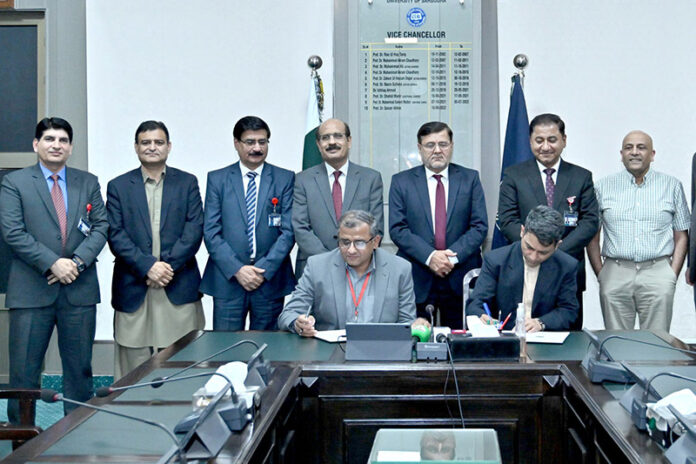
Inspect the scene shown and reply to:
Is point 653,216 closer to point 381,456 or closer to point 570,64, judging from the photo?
point 570,64

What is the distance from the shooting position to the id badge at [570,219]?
417 centimetres

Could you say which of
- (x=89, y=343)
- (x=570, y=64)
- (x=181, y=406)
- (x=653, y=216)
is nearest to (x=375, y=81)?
(x=570, y=64)

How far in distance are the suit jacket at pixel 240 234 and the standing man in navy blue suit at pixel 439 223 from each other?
2.09 feet

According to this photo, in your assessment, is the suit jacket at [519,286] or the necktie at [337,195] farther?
the necktie at [337,195]

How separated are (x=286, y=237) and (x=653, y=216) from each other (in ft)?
6.98

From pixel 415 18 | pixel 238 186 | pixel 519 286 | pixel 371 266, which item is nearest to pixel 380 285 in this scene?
pixel 371 266

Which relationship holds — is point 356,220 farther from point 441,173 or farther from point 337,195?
point 441,173

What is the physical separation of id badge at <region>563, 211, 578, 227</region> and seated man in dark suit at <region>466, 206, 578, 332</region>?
562mm

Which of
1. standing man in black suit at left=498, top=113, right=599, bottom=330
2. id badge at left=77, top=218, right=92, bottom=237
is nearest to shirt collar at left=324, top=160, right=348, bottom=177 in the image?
standing man in black suit at left=498, top=113, right=599, bottom=330

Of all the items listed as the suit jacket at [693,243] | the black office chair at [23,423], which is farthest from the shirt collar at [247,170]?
the suit jacket at [693,243]

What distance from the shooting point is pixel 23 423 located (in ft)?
8.11

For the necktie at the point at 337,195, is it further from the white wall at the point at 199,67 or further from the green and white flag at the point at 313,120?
the white wall at the point at 199,67

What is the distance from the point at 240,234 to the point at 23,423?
195 cm

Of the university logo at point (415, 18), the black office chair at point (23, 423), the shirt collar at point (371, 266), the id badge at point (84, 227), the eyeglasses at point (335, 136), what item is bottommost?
the black office chair at point (23, 423)
